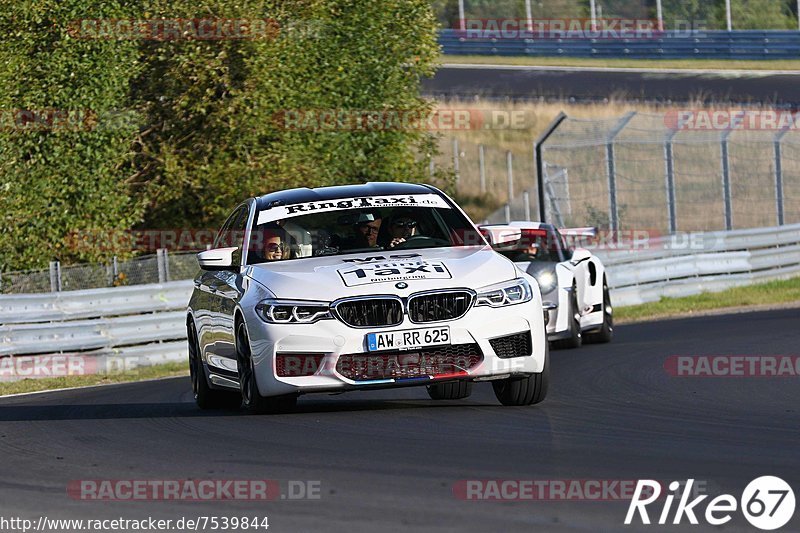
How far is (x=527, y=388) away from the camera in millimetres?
10148

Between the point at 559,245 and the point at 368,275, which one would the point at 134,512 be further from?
the point at 559,245

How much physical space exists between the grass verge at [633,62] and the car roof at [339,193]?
35825mm

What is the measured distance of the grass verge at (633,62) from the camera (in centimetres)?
4616

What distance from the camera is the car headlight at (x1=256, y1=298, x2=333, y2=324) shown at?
9.57m

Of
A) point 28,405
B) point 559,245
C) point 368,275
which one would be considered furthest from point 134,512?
point 559,245

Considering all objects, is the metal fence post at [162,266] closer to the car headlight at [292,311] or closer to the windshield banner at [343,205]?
the windshield banner at [343,205]

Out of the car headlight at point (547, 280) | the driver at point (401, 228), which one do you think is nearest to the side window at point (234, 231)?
the driver at point (401, 228)

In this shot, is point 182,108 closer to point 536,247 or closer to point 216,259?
point 536,247

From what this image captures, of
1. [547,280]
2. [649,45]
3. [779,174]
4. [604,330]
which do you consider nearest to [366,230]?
[547,280]

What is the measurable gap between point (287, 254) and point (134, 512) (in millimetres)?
4155

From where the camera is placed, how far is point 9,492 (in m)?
7.43

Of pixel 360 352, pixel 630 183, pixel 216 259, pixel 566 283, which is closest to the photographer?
pixel 360 352

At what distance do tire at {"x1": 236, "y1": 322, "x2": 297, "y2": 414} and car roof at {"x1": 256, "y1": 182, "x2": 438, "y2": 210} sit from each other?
1301 millimetres

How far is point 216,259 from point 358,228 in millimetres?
993
